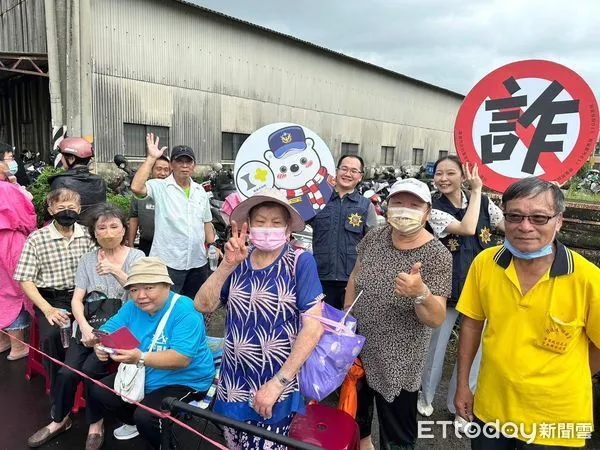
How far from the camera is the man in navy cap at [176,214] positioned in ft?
11.5

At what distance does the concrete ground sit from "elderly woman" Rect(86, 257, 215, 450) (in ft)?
1.94

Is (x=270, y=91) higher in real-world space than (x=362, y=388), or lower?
higher

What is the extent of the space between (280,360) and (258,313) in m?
0.23

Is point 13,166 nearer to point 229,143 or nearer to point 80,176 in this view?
point 80,176

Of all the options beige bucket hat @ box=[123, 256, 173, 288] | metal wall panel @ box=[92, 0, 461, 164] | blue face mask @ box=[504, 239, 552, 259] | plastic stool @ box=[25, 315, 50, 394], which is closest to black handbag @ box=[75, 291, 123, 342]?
beige bucket hat @ box=[123, 256, 173, 288]

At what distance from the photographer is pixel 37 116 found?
41.5ft

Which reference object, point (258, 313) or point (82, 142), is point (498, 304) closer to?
point (258, 313)

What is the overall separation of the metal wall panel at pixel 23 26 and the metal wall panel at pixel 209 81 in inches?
68.8

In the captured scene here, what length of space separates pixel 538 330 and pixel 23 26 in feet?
45.6

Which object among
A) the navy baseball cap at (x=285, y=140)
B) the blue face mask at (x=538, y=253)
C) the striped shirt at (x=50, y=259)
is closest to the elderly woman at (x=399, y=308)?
the blue face mask at (x=538, y=253)

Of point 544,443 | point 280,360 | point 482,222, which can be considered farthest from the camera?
point 482,222

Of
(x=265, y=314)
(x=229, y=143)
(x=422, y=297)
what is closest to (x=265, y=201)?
(x=265, y=314)

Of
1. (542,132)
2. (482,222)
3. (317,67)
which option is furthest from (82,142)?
(317,67)

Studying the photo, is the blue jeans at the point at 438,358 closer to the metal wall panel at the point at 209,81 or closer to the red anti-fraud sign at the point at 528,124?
the red anti-fraud sign at the point at 528,124
